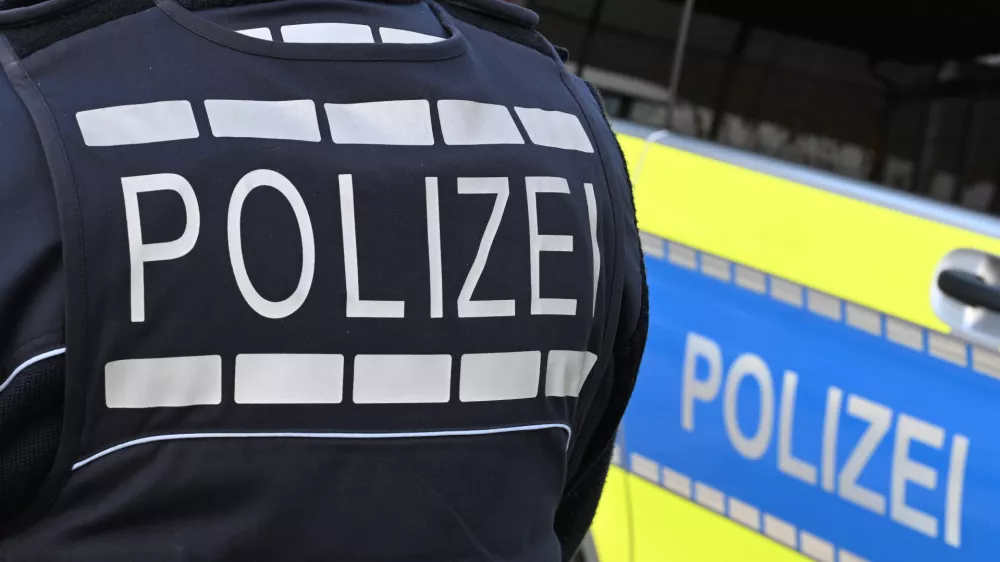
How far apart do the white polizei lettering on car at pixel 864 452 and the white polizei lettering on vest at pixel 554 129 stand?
750 mm

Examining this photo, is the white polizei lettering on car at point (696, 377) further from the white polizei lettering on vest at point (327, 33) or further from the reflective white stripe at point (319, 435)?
the white polizei lettering on vest at point (327, 33)

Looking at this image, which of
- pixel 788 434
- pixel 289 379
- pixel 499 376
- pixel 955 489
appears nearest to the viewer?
pixel 289 379

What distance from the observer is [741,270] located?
1872 mm

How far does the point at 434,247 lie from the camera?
1006 millimetres

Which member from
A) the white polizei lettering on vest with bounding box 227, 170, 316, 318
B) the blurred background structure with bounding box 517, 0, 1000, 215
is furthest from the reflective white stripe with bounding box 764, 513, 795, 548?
the white polizei lettering on vest with bounding box 227, 170, 316, 318

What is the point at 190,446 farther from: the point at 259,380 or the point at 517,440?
the point at 517,440

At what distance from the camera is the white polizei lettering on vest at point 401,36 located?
1.03 m

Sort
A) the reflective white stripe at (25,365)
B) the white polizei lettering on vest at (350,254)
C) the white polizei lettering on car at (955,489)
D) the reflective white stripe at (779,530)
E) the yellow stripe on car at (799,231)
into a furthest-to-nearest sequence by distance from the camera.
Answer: the reflective white stripe at (779,530) < the yellow stripe on car at (799,231) < the white polizei lettering on car at (955,489) < the white polizei lettering on vest at (350,254) < the reflective white stripe at (25,365)

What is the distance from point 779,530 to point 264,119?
1185mm

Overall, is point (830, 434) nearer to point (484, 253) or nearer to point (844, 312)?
point (844, 312)

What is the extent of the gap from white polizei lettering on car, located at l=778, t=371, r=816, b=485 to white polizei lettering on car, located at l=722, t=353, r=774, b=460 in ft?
0.07

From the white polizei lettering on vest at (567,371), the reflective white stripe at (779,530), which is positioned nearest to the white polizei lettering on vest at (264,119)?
the white polizei lettering on vest at (567,371)

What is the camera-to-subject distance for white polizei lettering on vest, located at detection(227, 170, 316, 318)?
0.91 meters

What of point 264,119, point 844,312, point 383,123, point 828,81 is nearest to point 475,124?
point 383,123
